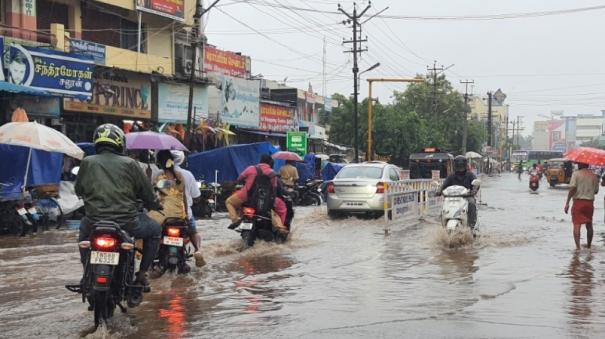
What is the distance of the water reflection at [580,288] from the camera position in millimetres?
6632

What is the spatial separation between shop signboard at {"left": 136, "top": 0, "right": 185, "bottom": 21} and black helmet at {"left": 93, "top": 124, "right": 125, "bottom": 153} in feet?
69.0

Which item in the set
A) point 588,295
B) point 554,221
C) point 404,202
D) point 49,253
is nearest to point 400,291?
point 588,295

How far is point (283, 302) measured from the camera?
728cm

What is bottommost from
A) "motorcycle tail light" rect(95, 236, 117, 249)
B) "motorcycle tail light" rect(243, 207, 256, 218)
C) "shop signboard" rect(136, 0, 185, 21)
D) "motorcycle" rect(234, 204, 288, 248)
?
"motorcycle" rect(234, 204, 288, 248)

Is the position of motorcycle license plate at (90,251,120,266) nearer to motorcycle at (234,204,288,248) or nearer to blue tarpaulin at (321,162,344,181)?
motorcycle at (234,204,288,248)

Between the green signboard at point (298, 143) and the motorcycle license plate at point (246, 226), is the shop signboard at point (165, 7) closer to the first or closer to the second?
the green signboard at point (298, 143)

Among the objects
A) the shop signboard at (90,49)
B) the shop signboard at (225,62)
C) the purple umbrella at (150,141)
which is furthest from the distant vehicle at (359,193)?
the shop signboard at (225,62)

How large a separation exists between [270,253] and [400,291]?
3744mm

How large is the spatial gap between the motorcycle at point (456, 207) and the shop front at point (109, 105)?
12.7 metres

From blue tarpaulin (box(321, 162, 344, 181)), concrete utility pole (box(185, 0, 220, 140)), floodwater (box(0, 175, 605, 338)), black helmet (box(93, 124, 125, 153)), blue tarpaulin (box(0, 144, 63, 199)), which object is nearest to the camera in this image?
black helmet (box(93, 124, 125, 153))

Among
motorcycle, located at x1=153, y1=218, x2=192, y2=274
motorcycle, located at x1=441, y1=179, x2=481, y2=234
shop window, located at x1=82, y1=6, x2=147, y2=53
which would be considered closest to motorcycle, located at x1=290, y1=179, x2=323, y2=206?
shop window, located at x1=82, y1=6, x2=147, y2=53

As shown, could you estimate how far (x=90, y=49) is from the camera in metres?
22.7

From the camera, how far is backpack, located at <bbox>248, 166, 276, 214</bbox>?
11.1 m

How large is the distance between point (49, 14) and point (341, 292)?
730 inches
